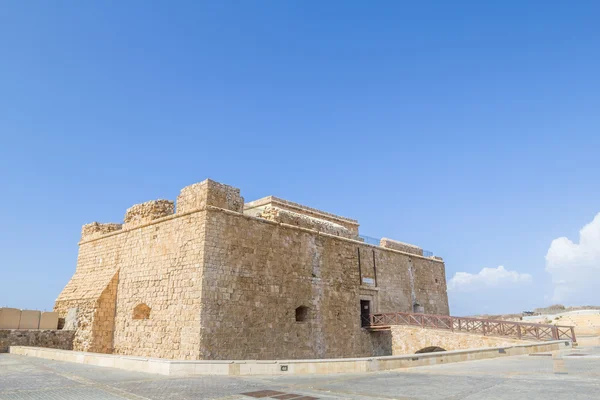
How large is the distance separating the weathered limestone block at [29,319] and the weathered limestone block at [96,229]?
373 cm

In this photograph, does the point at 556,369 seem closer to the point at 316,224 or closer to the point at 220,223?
the point at 220,223

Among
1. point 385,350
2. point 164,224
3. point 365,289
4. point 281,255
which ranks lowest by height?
point 385,350

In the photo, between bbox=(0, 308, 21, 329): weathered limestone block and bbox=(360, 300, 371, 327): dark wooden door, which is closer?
bbox=(0, 308, 21, 329): weathered limestone block

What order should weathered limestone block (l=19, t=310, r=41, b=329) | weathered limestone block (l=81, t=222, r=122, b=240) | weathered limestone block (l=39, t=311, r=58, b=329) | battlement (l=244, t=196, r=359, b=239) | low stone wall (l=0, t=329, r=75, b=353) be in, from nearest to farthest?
low stone wall (l=0, t=329, r=75, b=353) → weathered limestone block (l=19, t=310, r=41, b=329) → weathered limestone block (l=39, t=311, r=58, b=329) → battlement (l=244, t=196, r=359, b=239) → weathered limestone block (l=81, t=222, r=122, b=240)

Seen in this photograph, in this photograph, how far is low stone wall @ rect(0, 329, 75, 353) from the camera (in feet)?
43.4

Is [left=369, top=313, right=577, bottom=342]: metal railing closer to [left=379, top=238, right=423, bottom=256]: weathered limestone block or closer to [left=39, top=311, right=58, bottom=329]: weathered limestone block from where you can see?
[left=379, top=238, right=423, bottom=256]: weathered limestone block

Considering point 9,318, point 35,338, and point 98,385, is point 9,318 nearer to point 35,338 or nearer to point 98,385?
point 35,338

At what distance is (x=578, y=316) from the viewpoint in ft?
86.2

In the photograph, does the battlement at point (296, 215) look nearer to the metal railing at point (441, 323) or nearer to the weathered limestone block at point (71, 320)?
the metal railing at point (441, 323)

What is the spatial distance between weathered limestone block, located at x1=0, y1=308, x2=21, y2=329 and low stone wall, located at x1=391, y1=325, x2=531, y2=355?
552 inches

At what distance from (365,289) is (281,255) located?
5278 mm

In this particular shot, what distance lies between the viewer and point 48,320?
48.8ft

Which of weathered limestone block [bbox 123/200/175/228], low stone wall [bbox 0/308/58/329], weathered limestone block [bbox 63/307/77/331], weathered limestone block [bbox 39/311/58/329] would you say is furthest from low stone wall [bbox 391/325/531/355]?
low stone wall [bbox 0/308/58/329]

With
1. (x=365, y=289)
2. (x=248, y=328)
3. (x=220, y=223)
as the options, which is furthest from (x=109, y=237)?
(x=365, y=289)
